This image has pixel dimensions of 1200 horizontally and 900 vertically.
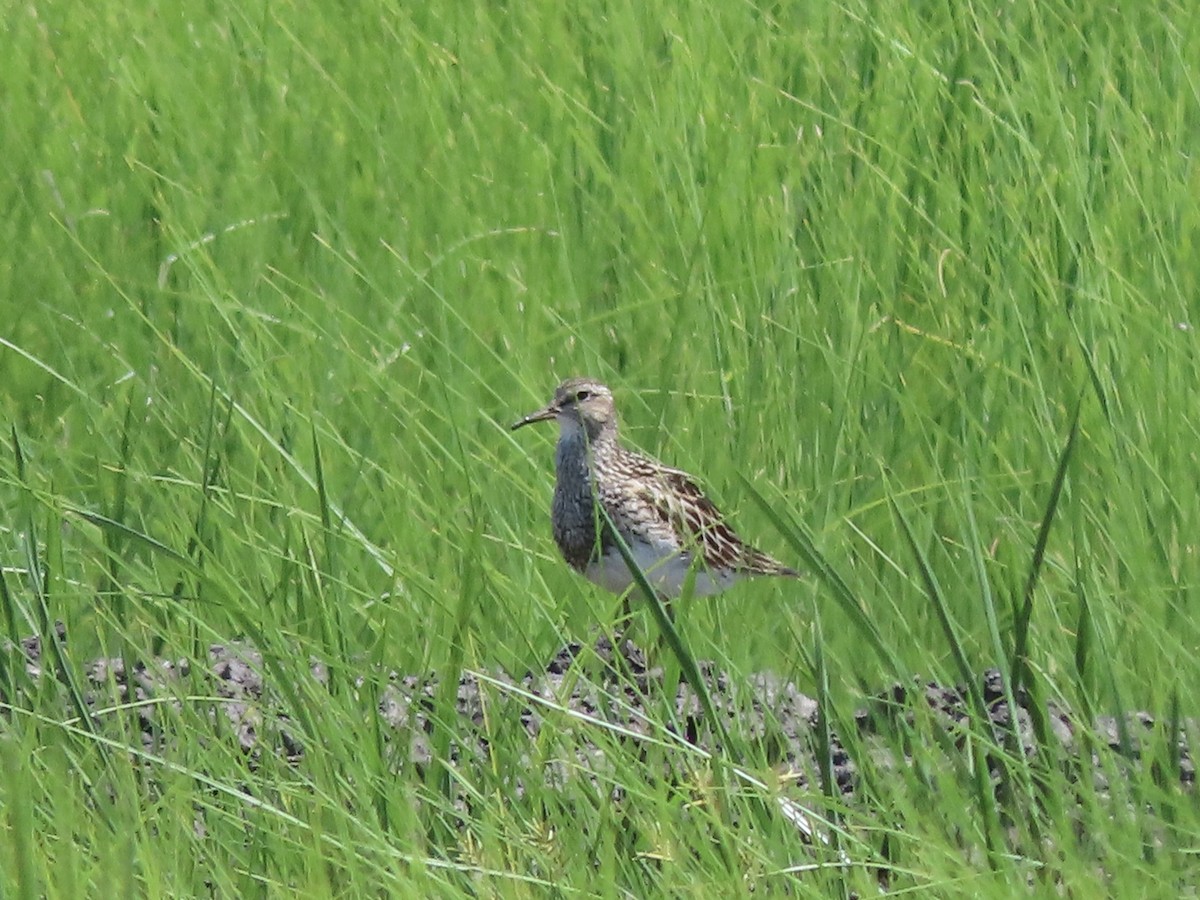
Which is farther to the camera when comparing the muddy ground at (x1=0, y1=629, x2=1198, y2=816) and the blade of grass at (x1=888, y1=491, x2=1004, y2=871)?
the muddy ground at (x1=0, y1=629, x2=1198, y2=816)

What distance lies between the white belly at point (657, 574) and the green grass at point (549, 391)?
0.11 m

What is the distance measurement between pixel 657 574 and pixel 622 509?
0.17 metres

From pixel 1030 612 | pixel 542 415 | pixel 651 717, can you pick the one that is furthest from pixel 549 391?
pixel 1030 612

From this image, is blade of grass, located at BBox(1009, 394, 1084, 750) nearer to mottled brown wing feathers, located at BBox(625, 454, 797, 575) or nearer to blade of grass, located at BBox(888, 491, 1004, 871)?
blade of grass, located at BBox(888, 491, 1004, 871)

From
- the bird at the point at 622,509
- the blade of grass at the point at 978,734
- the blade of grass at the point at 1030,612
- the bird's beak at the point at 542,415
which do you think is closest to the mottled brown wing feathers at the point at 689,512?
the bird at the point at 622,509

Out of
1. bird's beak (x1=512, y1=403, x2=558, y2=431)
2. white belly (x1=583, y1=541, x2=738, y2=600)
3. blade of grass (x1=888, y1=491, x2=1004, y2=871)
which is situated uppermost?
blade of grass (x1=888, y1=491, x2=1004, y2=871)

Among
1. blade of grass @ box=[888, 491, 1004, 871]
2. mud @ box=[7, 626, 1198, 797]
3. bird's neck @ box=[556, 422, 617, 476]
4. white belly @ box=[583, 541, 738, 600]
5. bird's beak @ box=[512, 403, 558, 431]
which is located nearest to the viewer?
blade of grass @ box=[888, 491, 1004, 871]

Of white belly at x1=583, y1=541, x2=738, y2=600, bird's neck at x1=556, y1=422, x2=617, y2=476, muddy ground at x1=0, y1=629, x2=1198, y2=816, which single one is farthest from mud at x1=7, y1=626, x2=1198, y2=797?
bird's neck at x1=556, y1=422, x2=617, y2=476

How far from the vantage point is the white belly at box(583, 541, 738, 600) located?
4.48 metres

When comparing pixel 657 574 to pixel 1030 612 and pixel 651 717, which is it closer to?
pixel 651 717

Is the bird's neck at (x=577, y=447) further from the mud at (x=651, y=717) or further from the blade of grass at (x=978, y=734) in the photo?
the blade of grass at (x=978, y=734)

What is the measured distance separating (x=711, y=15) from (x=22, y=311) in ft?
7.22

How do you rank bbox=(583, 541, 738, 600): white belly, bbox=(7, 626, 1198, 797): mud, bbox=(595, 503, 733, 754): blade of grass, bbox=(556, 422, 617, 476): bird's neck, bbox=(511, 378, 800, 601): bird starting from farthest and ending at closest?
bbox=(556, 422, 617, 476): bird's neck < bbox=(511, 378, 800, 601): bird < bbox=(583, 541, 738, 600): white belly < bbox=(7, 626, 1198, 797): mud < bbox=(595, 503, 733, 754): blade of grass

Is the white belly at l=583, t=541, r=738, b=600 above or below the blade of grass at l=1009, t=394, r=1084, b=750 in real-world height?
below
